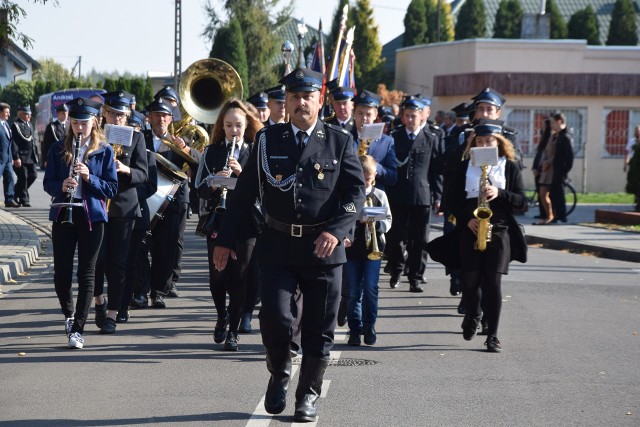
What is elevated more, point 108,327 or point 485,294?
point 485,294

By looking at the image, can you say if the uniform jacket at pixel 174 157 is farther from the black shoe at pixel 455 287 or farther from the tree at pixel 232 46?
the tree at pixel 232 46

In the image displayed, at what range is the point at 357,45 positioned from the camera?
223 feet

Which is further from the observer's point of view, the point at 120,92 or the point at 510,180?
the point at 120,92

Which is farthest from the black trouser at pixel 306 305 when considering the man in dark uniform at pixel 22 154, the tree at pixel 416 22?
the tree at pixel 416 22

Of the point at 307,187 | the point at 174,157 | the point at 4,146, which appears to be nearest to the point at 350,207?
the point at 307,187

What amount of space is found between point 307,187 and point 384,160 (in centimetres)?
394

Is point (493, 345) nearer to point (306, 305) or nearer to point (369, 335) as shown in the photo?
point (369, 335)

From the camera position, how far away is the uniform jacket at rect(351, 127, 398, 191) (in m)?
10.3

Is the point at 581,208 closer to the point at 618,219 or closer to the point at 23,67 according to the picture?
the point at 618,219

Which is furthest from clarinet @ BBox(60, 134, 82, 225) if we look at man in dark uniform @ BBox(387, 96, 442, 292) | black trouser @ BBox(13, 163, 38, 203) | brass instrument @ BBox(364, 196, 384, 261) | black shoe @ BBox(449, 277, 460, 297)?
black trouser @ BBox(13, 163, 38, 203)

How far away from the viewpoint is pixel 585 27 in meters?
53.8

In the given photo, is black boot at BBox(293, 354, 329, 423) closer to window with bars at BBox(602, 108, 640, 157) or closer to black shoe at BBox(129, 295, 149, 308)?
black shoe at BBox(129, 295, 149, 308)

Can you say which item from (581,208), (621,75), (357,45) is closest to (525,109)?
(621,75)

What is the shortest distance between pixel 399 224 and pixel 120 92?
377cm
